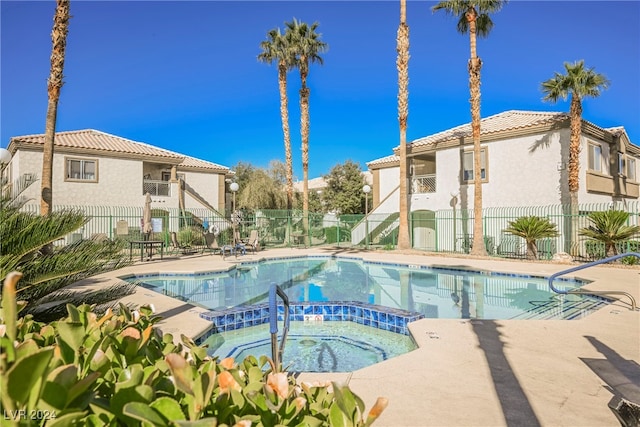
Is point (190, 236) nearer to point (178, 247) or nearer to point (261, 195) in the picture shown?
point (178, 247)

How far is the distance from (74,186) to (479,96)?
71.7 feet

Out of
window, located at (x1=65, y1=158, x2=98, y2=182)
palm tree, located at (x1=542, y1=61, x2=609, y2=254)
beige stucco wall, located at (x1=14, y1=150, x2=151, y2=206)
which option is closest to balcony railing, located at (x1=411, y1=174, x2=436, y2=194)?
palm tree, located at (x1=542, y1=61, x2=609, y2=254)

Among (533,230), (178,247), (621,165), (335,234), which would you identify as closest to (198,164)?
(335,234)

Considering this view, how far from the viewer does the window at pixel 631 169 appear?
77.7ft

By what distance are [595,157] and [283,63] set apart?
1904cm

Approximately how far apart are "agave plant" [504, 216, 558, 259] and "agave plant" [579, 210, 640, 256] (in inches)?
49.0

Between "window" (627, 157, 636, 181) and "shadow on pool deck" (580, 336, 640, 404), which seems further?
"window" (627, 157, 636, 181)

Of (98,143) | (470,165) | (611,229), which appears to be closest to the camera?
(611,229)

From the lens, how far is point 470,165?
21.8 metres

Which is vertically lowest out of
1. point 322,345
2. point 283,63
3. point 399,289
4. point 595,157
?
point 322,345

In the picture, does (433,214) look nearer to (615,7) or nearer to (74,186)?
(615,7)

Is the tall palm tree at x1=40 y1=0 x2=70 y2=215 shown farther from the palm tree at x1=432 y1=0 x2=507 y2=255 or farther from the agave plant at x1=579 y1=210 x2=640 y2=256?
the agave plant at x1=579 y1=210 x2=640 y2=256

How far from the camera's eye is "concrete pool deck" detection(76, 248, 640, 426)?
344 centimetres

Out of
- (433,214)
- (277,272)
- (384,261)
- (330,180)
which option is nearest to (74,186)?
(277,272)
